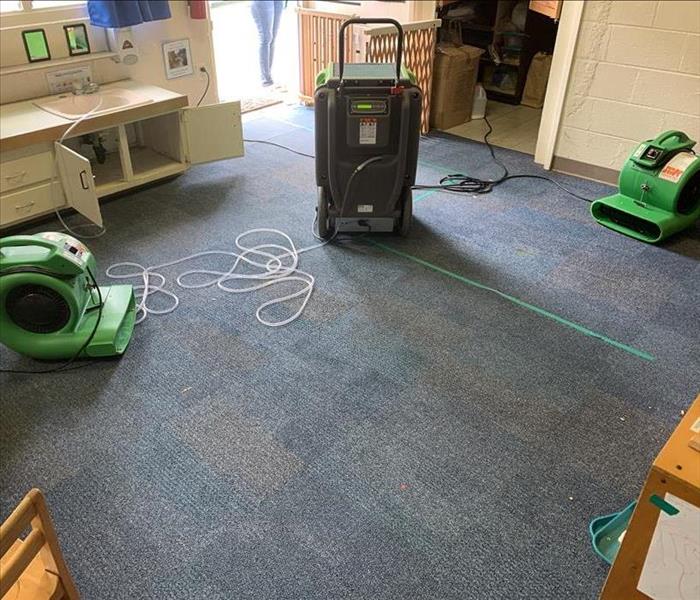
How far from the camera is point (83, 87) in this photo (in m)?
3.43

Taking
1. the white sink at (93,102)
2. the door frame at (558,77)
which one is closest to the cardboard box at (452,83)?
the door frame at (558,77)

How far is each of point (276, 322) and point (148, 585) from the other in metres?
1.17

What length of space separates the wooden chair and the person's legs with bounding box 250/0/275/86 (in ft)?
15.3

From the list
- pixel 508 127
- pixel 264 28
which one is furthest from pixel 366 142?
pixel 264 28

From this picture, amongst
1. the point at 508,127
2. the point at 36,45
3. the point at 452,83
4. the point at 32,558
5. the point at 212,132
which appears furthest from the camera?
the point at 508,127

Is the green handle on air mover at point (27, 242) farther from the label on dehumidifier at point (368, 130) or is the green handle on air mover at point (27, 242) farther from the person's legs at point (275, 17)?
the person's legs at point (275, 17)

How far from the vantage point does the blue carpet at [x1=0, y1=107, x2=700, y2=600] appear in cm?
165

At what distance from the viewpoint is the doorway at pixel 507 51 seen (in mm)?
4730

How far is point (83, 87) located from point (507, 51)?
328cm

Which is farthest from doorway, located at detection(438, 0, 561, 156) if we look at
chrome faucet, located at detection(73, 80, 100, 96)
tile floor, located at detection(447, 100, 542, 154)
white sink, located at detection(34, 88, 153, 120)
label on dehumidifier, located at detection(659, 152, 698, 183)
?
chrome faucet, located at detection(73, 80, 100, 96)

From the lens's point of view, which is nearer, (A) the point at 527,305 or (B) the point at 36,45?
(A) the point at 527,305

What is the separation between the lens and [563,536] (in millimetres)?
1704

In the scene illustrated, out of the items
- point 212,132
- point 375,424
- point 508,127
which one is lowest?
point 375,424

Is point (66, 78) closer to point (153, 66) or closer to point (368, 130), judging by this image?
point (153, 66)
